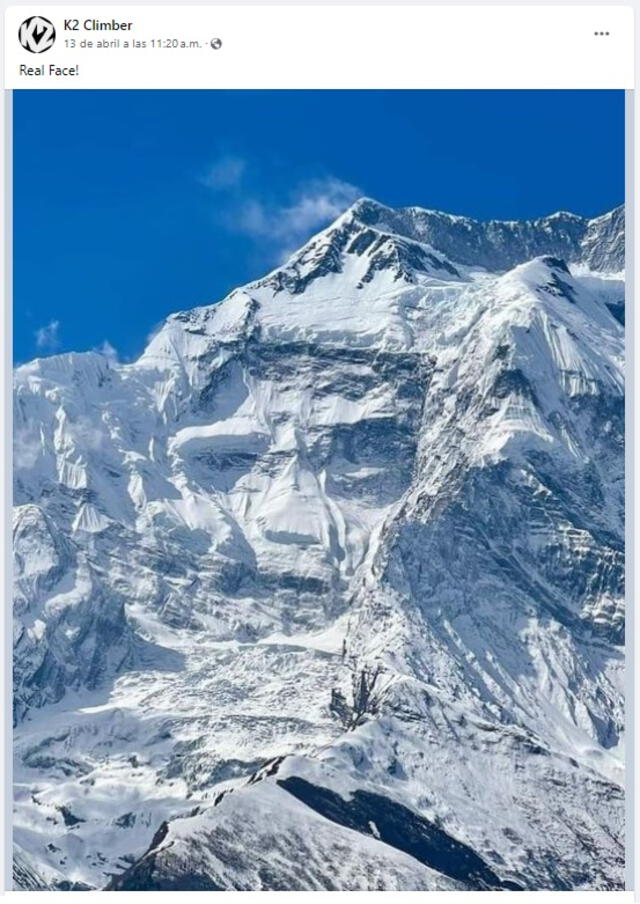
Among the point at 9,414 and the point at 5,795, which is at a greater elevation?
the point at 9,414

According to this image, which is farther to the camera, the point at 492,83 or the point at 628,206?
the point at 492,83

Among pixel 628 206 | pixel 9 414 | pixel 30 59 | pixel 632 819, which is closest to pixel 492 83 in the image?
pixel 628 206
